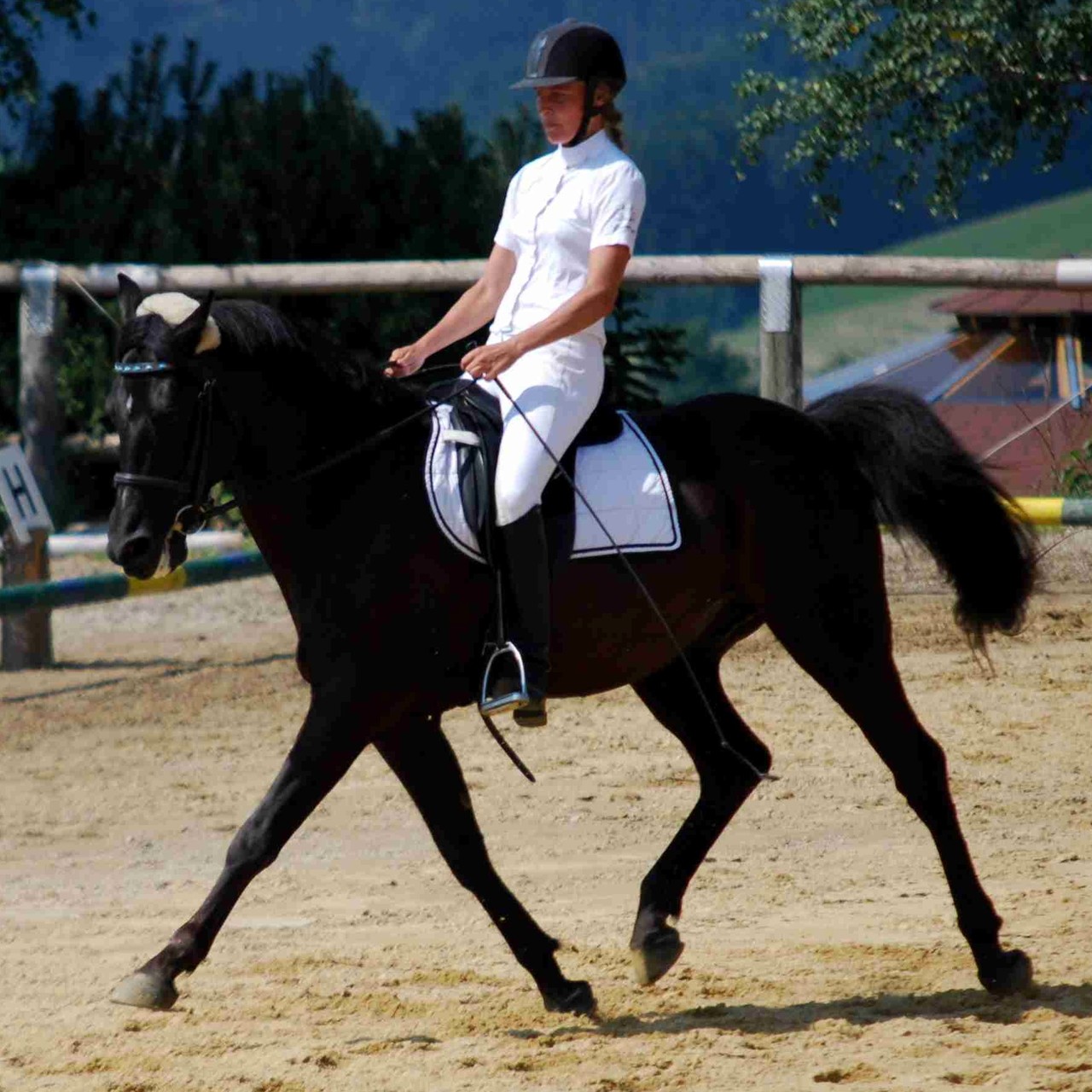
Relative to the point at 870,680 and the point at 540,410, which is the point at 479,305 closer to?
the point at 540,410

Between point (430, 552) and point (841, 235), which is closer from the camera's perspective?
point (430, 552)

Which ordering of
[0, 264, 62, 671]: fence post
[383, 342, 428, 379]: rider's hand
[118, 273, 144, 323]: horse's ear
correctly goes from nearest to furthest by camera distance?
[118, 273, 144, 323]: horse's ear
[383, 342, 428, 379]: rider's hand
[0, 264, 62, 671]: fence post

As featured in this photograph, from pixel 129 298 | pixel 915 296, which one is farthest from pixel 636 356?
pixel 915 296

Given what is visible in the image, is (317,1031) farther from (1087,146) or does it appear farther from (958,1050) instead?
(1087,146)

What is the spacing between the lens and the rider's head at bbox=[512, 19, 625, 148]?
4.99 meters

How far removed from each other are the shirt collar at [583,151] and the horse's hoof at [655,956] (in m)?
2.07

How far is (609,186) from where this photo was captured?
497 cm

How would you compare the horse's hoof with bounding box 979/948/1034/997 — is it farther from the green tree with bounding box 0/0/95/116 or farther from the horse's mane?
the green tree with bounding box 0/0/95/116

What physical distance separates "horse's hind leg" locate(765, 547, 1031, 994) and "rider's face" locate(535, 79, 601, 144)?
131cm

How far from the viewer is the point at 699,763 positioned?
18.2 ft

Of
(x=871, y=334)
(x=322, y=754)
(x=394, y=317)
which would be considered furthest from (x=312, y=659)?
(x=871, y=334)

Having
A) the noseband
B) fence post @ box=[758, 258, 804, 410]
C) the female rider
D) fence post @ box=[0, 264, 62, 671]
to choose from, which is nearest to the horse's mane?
the noseband

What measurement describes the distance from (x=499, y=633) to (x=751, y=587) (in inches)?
31.5

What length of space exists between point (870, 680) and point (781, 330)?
13.9 feet
